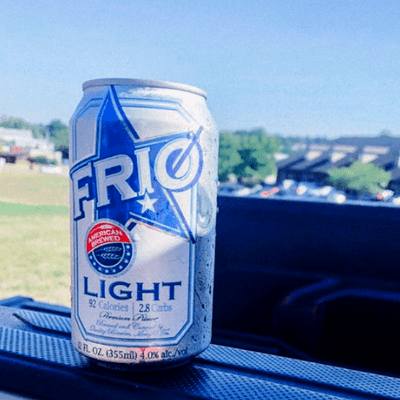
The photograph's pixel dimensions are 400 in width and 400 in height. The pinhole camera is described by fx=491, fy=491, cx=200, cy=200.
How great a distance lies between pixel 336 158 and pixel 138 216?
31698 millimetres

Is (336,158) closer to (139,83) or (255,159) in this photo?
(255,159)

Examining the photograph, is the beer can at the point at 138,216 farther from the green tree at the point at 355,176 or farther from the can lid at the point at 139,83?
the green tree at the point at 355,176

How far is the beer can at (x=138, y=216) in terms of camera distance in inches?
25.7

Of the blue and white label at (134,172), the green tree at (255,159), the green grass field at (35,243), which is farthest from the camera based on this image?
the green tree at (255,159)

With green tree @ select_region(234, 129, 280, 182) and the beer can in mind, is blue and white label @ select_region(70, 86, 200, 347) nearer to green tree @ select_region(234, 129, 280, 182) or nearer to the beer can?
the beer can

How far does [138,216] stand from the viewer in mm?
652

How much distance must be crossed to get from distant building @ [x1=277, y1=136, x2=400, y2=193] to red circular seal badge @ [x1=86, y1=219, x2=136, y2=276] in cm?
2436

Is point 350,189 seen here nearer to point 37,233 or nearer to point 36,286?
point 37,233

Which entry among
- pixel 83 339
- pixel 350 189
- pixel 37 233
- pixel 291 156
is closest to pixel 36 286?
pixel 37 233

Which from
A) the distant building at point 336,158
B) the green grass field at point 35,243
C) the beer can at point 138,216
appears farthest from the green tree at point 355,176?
the beer can at point 138,216

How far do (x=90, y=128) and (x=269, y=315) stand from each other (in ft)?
2.76

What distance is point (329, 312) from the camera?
3.92 ft

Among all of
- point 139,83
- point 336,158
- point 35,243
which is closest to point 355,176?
point 336,158

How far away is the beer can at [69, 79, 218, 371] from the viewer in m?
0.65
